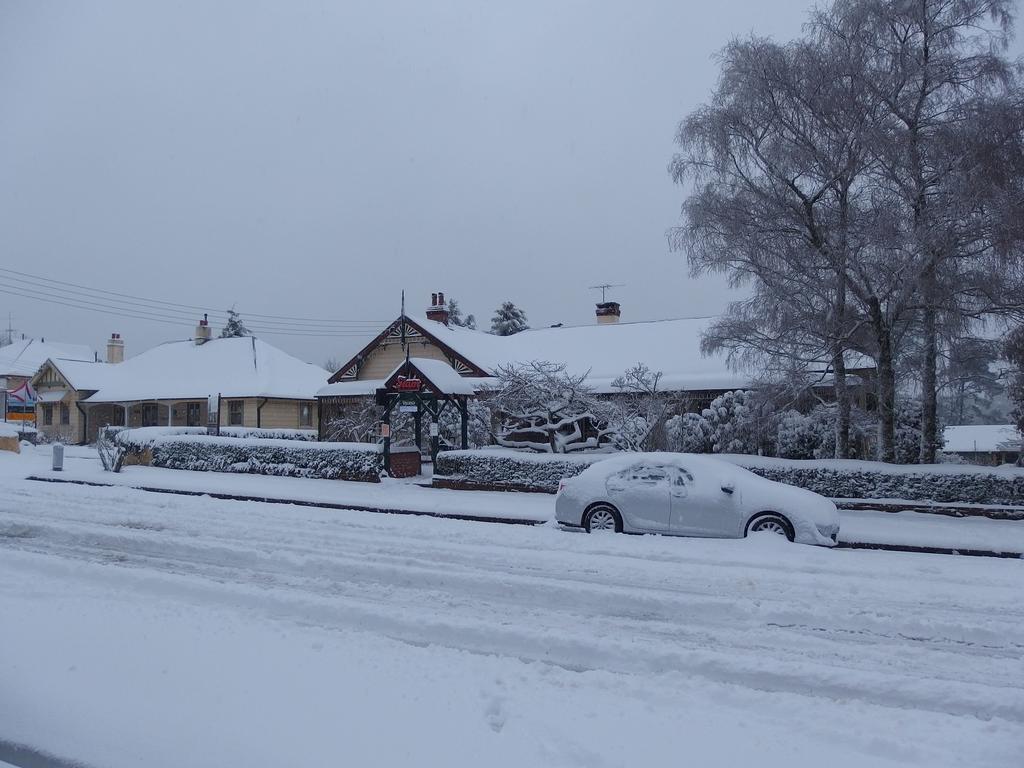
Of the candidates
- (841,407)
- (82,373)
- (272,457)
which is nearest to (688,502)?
(841,407)

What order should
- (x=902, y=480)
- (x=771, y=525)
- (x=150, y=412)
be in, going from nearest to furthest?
(x=771, y=525), (x=902, y=480), (x=150, y=412)

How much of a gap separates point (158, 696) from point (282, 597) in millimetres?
2611

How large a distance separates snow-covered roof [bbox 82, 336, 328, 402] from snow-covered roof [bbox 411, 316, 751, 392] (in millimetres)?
11041

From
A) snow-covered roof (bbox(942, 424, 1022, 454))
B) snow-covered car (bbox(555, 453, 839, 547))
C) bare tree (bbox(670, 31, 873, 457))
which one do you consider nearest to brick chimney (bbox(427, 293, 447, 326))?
bare tree (bbox(670, 31, 873, 457))

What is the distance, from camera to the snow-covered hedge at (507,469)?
1869 cm

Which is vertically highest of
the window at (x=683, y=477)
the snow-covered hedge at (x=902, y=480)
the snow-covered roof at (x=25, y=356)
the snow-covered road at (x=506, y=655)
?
the snow-covered roof at (x=25, y=356)

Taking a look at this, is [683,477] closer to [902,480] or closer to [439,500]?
[902,480]

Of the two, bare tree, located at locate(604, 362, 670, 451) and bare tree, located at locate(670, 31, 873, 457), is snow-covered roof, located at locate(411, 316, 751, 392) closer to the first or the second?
bare tree, located at locate(604, 362, 670, 451)

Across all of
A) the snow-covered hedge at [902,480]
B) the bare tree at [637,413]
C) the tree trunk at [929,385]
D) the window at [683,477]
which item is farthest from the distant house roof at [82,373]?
the tree trunk at [929,385]

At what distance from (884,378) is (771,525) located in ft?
24.0

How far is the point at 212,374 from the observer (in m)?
41.1

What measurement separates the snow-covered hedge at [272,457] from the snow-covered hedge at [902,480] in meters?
9.86

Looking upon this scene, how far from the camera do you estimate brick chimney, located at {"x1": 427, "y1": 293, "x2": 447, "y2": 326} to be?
36844 mm

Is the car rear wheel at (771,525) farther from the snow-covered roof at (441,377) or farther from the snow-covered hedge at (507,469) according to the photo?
the snow-covered roof at (441,377)
